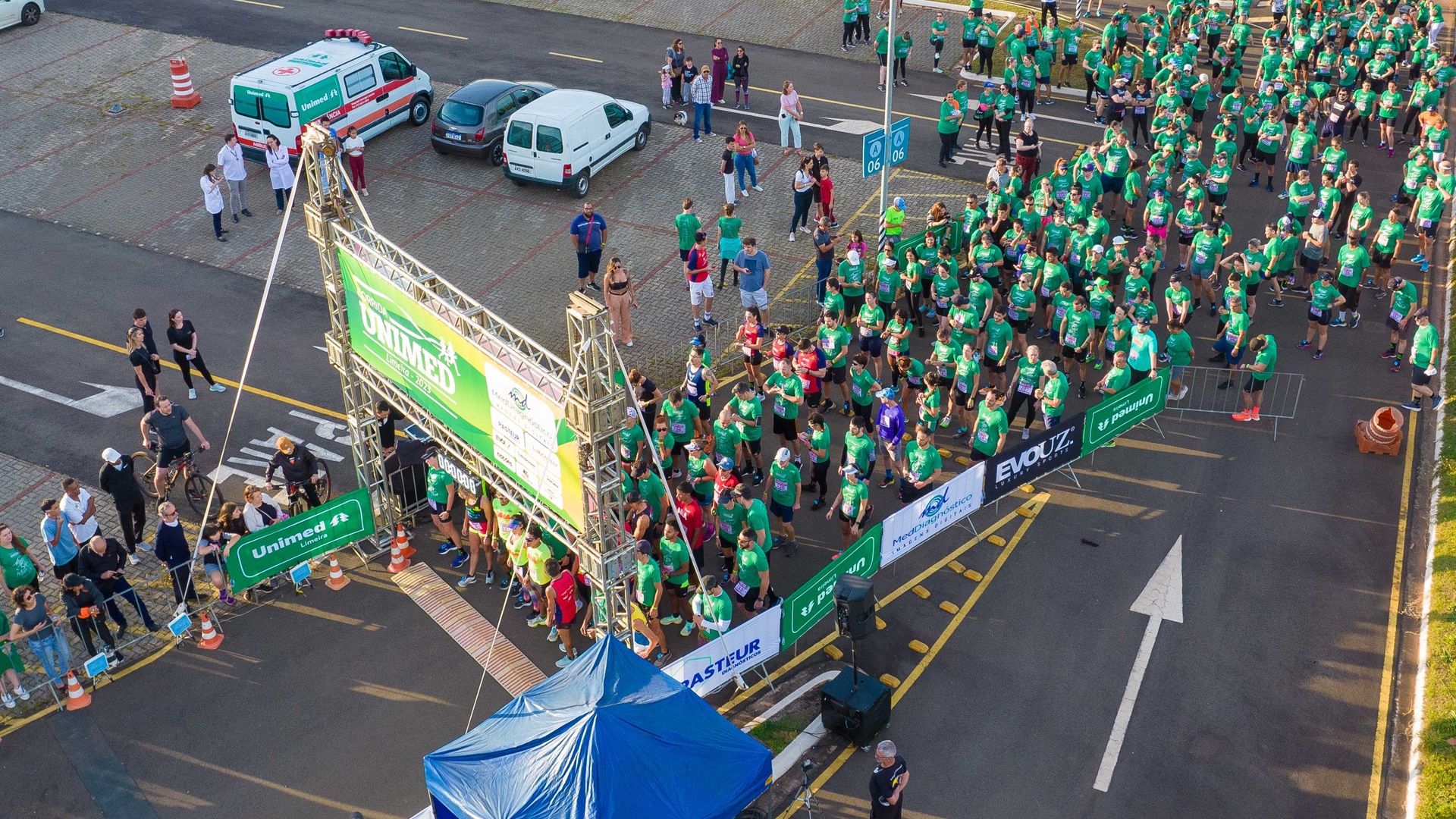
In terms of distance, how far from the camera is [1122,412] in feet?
60.6

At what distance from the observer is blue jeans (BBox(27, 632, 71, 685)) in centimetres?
1447

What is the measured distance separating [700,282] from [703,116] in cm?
803

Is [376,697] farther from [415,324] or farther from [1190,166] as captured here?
[1190,166]

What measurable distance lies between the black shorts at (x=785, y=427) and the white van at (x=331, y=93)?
12821mm

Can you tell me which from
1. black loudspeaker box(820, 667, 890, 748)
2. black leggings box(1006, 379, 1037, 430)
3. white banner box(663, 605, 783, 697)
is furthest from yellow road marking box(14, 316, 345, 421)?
black leggings box(1006, 379, 1037, 430)

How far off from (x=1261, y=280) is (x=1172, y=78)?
6.14m

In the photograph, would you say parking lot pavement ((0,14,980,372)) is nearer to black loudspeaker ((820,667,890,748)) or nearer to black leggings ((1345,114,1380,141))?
black loudspeaker ((820,667,890,748))

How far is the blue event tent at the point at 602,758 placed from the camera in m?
10.9

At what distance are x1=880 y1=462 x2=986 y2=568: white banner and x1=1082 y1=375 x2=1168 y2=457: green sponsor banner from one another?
2.07 meters

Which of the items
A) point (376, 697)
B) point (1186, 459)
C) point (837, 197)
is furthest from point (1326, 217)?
point (376, 697)

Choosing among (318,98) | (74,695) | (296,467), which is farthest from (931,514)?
(318,98)

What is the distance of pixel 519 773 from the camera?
11.1 metres

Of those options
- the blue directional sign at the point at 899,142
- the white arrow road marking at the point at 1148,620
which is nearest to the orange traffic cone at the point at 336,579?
the white arrow road marking at the point at 1148,620

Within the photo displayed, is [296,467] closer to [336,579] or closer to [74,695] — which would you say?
[336,579]
